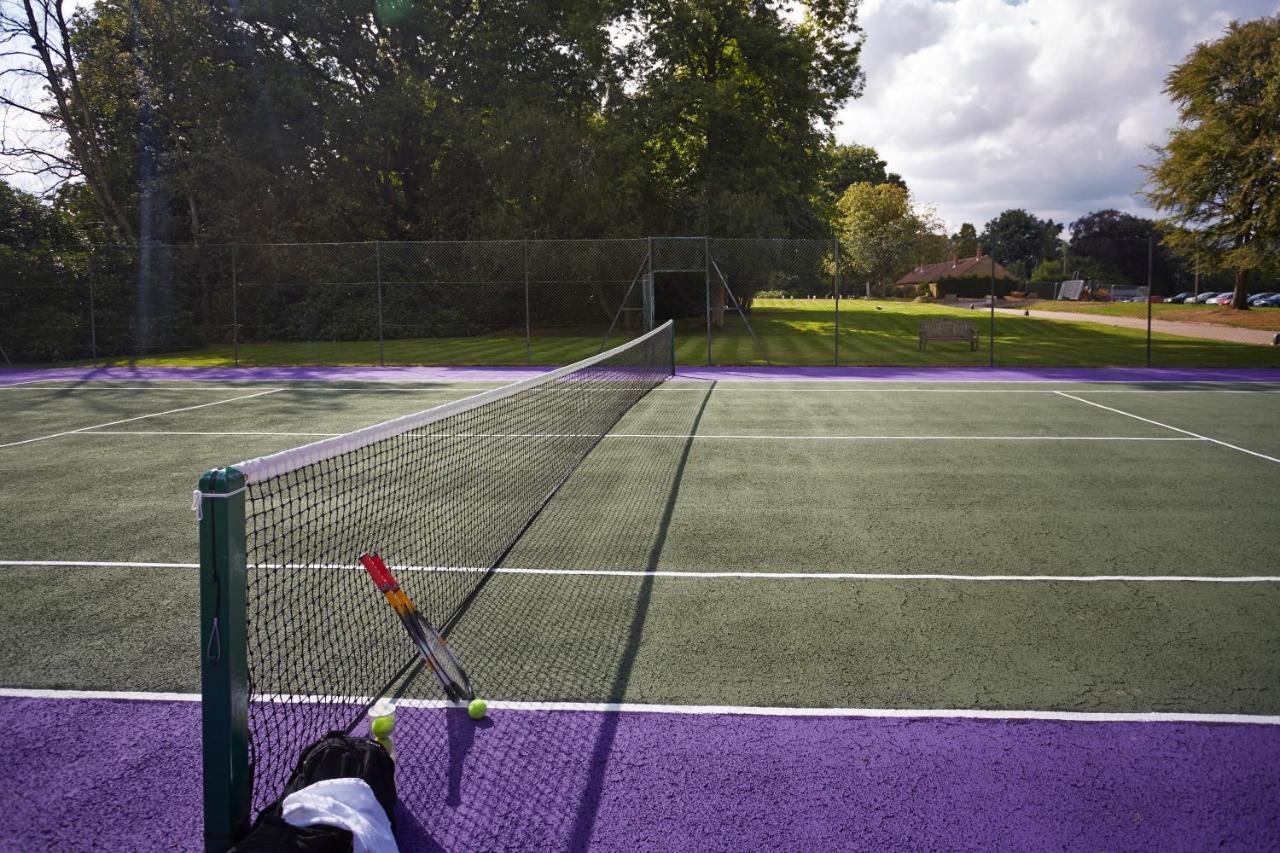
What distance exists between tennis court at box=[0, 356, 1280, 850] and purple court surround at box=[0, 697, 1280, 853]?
0.02 meters

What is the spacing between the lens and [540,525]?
28.8 feet

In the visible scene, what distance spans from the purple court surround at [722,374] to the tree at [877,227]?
1946 inches

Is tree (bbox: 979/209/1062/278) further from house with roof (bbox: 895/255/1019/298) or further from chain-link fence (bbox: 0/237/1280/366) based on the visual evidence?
chain-link fence (bbox: 0/237/1280/366)

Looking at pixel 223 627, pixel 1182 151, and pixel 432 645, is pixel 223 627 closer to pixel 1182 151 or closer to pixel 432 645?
pixel 432 645

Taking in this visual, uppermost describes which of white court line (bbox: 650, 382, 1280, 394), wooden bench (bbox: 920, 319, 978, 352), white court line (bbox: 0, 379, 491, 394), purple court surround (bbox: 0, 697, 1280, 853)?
wooden bench (bbox: 920, 319, 978, 352)

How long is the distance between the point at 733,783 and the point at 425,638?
1.85 meters

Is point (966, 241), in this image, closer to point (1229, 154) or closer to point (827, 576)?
point (1229, 154)

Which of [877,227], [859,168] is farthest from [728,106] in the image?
[859,168]

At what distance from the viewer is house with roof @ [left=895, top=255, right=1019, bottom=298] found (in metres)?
77.0

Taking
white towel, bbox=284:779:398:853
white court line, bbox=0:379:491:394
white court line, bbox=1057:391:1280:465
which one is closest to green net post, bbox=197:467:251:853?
white towel, bbox=284:779:398:853

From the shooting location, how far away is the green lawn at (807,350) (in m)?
26.0

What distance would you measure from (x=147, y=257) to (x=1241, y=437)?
30.5m

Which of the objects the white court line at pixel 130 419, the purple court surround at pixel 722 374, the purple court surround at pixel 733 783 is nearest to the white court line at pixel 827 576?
the purple court surround at pixel 733 783

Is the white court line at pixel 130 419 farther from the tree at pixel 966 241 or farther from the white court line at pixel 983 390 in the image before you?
A: the tree at pixel 966 241
